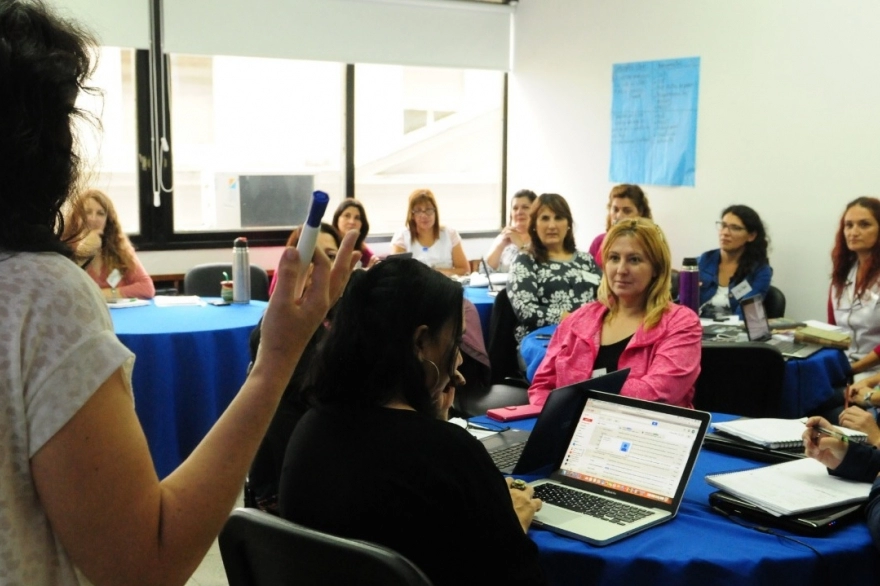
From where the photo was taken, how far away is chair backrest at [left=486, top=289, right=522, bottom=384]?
16.2 feet

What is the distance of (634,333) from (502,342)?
1.83m

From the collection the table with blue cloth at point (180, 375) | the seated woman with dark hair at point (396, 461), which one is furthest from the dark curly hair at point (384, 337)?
the table with blue cloth at point (180, 375)

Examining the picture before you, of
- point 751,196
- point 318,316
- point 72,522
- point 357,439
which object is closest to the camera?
point 72,522

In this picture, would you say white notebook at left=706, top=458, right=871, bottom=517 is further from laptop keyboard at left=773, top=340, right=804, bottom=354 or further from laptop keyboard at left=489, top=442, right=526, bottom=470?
laptop keyboard at left=773, top=340, right=804, bottom=354

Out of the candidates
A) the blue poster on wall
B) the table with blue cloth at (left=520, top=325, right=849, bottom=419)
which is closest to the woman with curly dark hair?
the table with blue cloth at (left=520, top=325, right=849, bottom=419)

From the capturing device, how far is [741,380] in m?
3.53

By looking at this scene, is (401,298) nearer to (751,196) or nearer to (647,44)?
(751,196)

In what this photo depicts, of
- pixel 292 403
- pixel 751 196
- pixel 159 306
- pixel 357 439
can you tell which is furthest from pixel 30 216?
pixel 751 196

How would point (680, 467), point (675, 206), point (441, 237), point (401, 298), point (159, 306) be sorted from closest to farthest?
point (401, 298) → point (680, 467) → point (159, 306) → point (675, 206) → point (441, 237)

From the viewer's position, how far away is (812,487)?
2025 mm

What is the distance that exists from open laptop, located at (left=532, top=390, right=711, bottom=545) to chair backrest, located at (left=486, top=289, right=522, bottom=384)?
272 centimetres

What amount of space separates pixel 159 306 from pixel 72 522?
423 centimetres

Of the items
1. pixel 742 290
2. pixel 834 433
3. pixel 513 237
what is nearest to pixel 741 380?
pixel 834 433

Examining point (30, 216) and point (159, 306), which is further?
point (159, 306)
